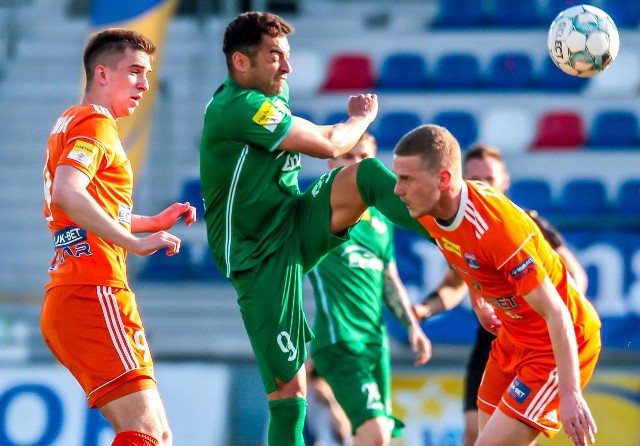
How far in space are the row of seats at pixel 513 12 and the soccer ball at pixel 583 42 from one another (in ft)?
24.1

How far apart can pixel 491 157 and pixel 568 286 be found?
5.74ft

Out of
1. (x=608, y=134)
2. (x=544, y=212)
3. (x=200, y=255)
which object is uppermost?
(x=608, y=134)

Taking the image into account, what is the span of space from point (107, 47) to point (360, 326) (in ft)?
8.96

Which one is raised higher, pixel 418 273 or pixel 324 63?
pixel 324 63

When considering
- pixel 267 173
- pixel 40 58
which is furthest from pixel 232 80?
pixel 40 58

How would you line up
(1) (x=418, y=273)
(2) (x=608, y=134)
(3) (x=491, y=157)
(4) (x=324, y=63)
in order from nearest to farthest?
(3) (x=491, y=157)
(1) (x=418, y=273)
(2) (x=608, y=134)
(4) (x=324, y=63)

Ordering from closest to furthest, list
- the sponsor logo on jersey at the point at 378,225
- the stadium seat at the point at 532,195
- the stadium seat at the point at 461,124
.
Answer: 1. the sponsor logo on jersey at the point at 378,225
2. the stadium seat at the point at 532,195
3. the stadium seat at the point at 461,124

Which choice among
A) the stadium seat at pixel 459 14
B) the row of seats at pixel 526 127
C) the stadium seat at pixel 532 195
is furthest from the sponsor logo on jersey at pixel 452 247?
the stadium seat at pixel 459 14

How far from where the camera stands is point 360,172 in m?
5.12

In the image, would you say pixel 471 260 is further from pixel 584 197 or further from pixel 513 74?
pixel 513 74

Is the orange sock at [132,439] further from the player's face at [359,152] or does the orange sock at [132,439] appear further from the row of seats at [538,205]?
the row of seats at [538,205]

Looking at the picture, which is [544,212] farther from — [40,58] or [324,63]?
[40,58]

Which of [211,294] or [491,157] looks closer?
[491,157]

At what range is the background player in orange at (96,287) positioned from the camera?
15.2 ft
